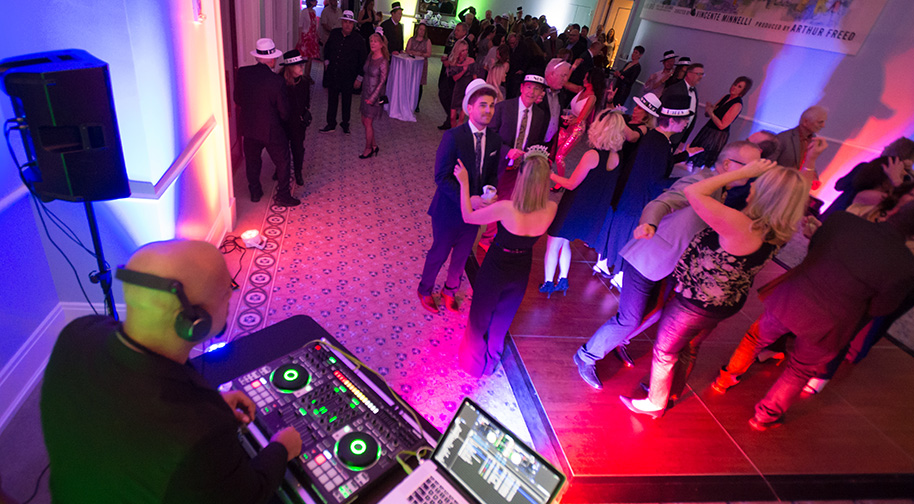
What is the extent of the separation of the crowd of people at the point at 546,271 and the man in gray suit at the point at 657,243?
0.01m

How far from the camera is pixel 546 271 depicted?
3.42 m

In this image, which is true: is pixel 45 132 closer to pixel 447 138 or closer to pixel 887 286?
pixel 447 138

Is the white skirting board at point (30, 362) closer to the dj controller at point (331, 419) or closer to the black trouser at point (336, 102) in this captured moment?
the dj controller at point (331, 419)

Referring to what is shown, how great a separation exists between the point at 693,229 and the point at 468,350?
1383 mm

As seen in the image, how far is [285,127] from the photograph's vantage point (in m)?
4.04

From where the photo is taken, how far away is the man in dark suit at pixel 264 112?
3.62 metres

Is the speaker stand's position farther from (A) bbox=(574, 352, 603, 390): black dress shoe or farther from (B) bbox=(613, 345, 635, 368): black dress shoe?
(B) bbox=(613, 345, 635, 368): black dress shoe

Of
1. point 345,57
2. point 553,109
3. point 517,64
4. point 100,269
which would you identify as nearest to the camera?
point 100,269

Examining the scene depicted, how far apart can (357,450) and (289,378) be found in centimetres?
33

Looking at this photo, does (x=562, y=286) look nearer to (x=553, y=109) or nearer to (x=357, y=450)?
(x=553, y=109)

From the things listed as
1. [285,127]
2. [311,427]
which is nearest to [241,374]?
[311,427]

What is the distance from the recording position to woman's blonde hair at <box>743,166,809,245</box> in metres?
1.82

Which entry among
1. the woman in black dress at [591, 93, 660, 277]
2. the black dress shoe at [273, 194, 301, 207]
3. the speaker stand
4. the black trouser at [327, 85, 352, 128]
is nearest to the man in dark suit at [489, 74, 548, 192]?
the woman in black dress at [591, 93, 660, 277]

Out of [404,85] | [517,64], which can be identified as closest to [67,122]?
[404,85]
